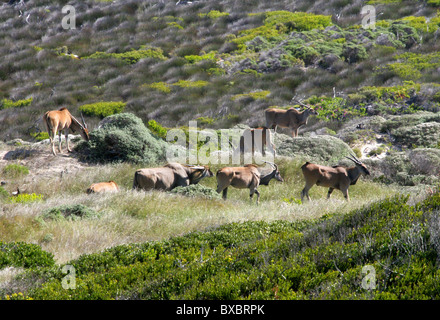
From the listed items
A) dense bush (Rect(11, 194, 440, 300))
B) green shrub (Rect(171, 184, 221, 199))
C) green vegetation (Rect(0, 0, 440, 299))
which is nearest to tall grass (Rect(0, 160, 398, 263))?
green vegetation (Rect(0, 0, 440, 299))

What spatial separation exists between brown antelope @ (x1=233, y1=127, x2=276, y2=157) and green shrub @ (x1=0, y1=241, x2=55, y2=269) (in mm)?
10901

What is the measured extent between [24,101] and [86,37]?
606 inches

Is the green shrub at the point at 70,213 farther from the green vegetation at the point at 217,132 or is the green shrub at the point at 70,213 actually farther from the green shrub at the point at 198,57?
the green shrub at the point at 198,57

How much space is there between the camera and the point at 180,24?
4800 cm

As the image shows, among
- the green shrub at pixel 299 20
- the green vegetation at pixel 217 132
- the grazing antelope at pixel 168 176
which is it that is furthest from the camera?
the green shrub at pixel 299 20

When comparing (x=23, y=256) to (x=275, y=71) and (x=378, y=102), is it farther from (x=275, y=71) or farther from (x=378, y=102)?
(x=275, y=71)

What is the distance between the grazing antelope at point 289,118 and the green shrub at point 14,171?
10.2 m

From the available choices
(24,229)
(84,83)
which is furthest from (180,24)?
(24,229)

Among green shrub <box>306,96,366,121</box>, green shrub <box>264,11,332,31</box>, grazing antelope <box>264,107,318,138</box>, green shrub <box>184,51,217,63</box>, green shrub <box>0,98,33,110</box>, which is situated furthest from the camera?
green shrub <box>264,11,332,31</box>

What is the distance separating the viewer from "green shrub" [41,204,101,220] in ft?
31.9

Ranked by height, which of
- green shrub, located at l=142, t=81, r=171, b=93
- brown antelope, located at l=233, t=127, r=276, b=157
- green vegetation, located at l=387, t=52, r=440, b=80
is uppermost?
green vegetation, located at l=387, t=52, r=440, b=80

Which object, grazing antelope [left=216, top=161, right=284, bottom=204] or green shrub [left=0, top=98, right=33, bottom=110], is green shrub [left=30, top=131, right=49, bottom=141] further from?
grazing antelope [left=216, top=161, right=284, bottom=204]

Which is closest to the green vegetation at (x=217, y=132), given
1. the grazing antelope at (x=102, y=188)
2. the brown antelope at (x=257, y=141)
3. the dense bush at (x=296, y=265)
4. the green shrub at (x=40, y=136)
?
the dense bush at (x=296, y=265)

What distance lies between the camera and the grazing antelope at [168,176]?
13195 mm
